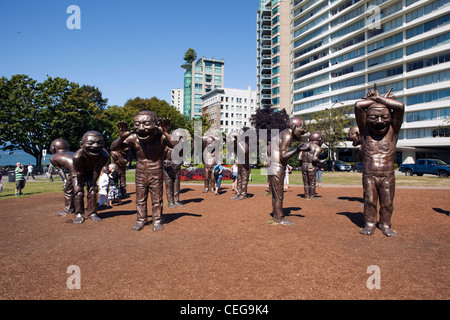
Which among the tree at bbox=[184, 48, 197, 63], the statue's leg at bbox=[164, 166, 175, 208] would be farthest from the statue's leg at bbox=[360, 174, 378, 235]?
the tree at bbox=[184, 48, 197, 63]

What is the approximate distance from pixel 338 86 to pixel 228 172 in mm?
38579

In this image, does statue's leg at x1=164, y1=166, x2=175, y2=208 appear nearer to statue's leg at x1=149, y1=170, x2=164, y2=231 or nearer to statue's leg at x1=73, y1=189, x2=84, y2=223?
statue's leg at x1=73, y1=189, x2=84, y2=223

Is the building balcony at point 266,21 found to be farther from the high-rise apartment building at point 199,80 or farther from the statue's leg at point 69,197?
the statue's leg at point 69,197

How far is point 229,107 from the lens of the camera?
3750 inches

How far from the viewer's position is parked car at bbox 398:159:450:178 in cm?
2532

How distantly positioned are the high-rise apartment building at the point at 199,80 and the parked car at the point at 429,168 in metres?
83.7

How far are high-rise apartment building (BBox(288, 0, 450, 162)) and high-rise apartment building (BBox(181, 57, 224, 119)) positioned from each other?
164ft

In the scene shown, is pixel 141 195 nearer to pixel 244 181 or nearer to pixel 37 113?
pixel 244 181

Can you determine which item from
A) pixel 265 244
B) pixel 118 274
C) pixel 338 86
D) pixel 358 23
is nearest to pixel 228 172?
pixel 265 244

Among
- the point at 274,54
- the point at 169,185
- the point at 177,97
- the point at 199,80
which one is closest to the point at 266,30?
the point at 274,54

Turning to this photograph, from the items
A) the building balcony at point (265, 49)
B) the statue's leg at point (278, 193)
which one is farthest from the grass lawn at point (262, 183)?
the building balcony at point (265, 49)
